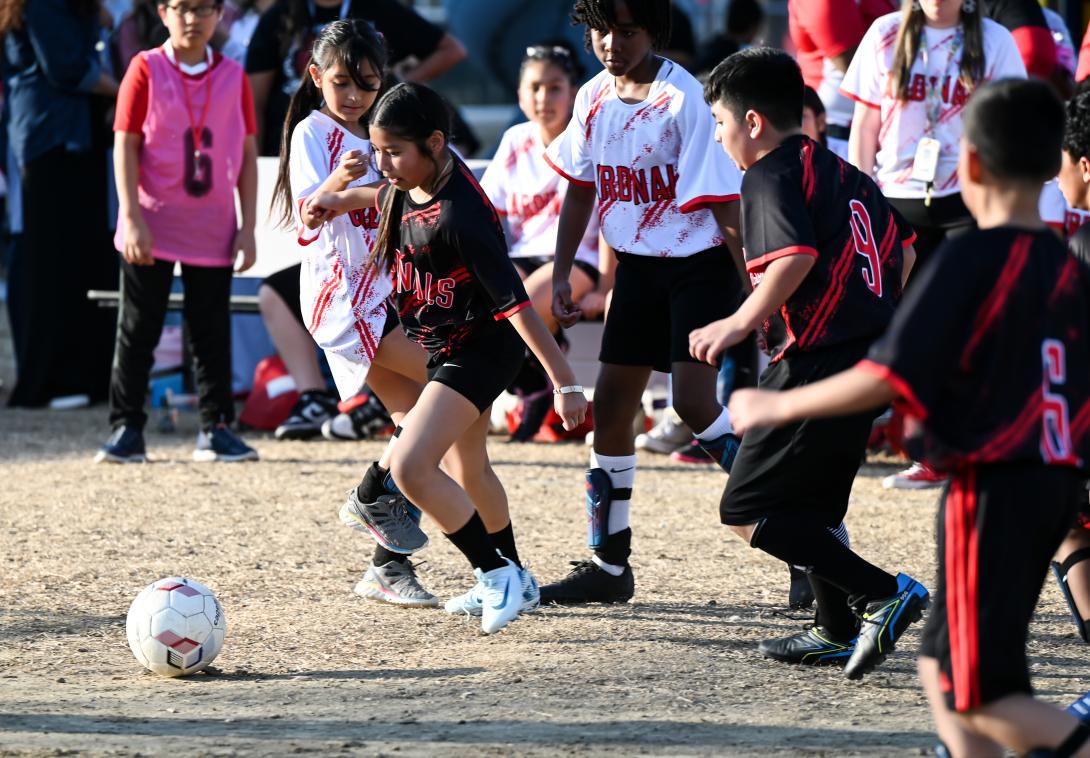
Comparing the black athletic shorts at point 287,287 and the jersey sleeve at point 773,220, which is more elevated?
the jersey sleeve at point 773,220

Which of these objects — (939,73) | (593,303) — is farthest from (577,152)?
(593,303)

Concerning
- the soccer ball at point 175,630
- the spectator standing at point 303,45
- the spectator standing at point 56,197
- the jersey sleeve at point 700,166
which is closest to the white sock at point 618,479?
the jersey sleeve at point 700,166

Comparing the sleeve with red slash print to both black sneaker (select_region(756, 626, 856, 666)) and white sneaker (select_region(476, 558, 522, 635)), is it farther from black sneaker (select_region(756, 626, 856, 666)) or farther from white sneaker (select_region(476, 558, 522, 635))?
white sneaker (select_region(476, 558, 522, 635))

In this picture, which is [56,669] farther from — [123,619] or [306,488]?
[306,488]

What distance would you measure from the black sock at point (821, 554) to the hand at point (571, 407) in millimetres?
645

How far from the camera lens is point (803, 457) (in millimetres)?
3857

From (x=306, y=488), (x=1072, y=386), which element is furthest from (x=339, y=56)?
(x=1072, y=386)

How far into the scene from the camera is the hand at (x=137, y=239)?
6.97 m

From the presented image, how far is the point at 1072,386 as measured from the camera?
109 inches

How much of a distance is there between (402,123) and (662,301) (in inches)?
38.9

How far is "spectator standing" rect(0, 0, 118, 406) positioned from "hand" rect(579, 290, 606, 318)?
2.87 meters

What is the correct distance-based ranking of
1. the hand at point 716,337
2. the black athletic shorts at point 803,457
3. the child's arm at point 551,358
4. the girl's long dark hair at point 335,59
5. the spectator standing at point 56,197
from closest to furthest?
the hand at point 716,337, the black athletic shorts at point 803,457, the child's arm at point 551,358, the girl's long dark hair at point 335,59, the spectator standing at point 56,197

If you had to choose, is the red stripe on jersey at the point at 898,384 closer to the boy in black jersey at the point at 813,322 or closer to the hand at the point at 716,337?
the hand at the point at 716,337

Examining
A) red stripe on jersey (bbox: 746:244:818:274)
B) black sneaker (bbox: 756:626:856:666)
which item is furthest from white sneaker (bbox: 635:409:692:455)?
red stripe on jersey (bbox: 746:244:818:274)
